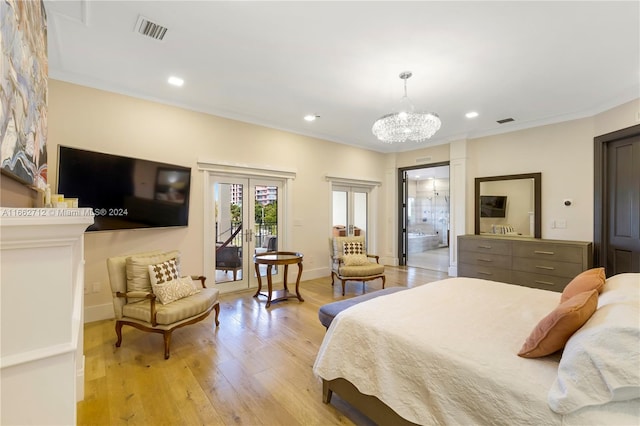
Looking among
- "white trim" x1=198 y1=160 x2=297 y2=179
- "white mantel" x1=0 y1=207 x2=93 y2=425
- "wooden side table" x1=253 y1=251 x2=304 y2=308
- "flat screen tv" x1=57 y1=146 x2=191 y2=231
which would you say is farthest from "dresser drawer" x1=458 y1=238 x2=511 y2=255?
"white mantel" x1=0 y1=207 x2=93 y2=425

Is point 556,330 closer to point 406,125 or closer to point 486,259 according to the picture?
point 406,125

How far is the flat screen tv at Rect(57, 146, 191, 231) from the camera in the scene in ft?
9.58

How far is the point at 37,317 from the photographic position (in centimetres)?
67

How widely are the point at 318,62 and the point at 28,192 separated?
261 cm

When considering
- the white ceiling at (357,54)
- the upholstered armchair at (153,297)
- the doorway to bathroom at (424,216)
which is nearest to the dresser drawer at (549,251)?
the doorway to bathroom at (424,216)

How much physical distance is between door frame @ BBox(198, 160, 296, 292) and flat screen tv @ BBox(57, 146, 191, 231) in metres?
0.32

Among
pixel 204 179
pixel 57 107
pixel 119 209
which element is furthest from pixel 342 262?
pixel 57 107

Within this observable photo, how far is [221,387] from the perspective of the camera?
2121mm

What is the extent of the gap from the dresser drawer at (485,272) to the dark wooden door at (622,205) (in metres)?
1.24

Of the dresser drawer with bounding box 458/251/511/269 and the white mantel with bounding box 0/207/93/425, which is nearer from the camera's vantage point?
the white mantel with bounding box 0/207/93/425

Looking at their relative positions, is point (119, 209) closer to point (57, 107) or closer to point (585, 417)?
point (57, 107)

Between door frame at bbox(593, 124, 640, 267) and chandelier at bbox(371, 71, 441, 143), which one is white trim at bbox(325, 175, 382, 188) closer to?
chandelier at bbox(371, 71, 441, 143)

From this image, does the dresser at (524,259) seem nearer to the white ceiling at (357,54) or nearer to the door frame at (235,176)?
the white ceiling at (357,54)

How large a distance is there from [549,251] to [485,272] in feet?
3.17
